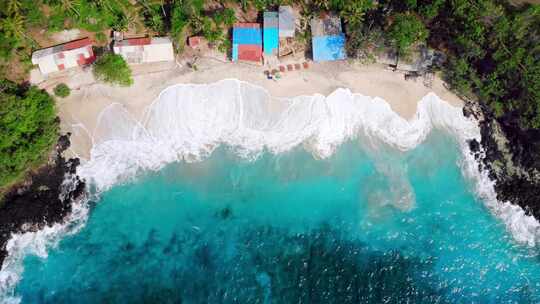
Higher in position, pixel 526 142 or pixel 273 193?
pixel 526 142

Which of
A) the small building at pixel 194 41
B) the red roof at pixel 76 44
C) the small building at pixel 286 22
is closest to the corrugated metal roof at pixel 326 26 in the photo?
the small building at pixel 286 22

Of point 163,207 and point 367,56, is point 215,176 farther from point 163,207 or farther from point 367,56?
point 367,56

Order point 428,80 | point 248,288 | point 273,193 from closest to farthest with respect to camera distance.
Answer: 1. point 248,288
2. point 273,193
3. point 428,80

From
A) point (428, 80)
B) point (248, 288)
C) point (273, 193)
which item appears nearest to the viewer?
point (248, 288)

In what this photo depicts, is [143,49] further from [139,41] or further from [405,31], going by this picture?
[405,31]

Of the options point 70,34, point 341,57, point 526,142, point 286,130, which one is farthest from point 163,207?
point 526,142

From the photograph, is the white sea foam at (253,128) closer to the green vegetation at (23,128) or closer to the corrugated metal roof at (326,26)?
the green vegetation at (23,128)
